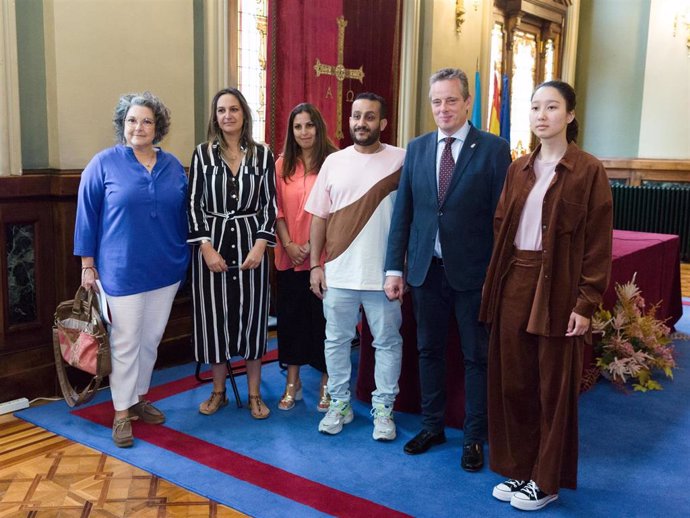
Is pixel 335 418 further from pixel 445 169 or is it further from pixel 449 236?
pixel 445 169

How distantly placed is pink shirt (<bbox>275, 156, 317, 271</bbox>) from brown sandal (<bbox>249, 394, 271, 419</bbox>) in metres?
0.61

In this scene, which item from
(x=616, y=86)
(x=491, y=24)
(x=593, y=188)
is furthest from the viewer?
(x=616, y=86)

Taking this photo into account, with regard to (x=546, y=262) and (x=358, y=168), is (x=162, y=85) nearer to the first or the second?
(x=358, y=168)

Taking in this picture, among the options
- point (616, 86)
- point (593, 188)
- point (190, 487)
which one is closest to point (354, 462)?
point (190, 487)

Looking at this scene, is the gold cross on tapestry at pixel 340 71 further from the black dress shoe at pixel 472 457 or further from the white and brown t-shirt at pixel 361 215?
the black dress shoe at pixel 472 457

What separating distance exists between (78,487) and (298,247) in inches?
52.3

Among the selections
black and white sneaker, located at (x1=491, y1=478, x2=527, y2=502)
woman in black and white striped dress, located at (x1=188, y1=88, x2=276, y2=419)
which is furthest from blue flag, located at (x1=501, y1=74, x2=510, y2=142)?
black and white sneaker, located at (x1=491, y1=478, x2=527, y2=502)

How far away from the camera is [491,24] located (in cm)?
730

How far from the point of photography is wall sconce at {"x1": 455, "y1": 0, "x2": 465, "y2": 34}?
6.62 m

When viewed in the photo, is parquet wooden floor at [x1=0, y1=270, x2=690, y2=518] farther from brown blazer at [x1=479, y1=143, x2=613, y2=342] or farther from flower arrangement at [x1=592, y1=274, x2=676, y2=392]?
flower arrangement at [x1=592, y1=274, x2=676, y2=392]

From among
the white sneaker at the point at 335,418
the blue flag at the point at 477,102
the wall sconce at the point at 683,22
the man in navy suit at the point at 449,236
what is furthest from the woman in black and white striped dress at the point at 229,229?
the wall sconce at the point at 683,22

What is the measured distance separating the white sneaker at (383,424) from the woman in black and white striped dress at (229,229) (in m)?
0.56

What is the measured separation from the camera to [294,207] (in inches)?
129

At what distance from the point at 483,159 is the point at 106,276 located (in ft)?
Result: 5.17
